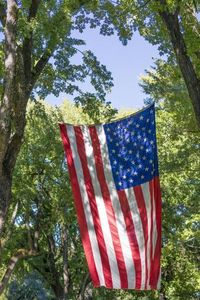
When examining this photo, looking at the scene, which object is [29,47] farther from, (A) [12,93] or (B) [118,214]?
(B) [118,214]

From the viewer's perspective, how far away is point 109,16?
41.0 ft

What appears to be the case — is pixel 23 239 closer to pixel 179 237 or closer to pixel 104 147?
pixel 179 237

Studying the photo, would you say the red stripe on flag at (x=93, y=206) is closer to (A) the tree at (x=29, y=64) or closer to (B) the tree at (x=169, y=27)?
(A) the tree at (x=29, y=64)

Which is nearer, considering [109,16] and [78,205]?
[78,205]

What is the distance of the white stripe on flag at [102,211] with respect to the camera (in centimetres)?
595

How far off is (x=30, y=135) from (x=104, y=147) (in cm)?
1266

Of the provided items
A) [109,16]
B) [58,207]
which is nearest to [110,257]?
[109,16]

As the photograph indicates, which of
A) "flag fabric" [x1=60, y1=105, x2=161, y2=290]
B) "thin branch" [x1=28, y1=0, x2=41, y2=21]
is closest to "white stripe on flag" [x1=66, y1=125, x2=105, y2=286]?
"flag fabric" [x1=60, y1=105, x2=161, y2=290]

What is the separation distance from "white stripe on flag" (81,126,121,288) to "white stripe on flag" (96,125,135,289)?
6.1 inches

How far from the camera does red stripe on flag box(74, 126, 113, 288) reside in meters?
5.96

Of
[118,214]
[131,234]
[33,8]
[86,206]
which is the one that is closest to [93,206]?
[86,206]

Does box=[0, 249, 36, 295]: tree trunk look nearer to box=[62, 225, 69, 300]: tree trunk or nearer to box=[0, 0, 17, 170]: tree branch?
box=[62, 225, 69, 300]: tree trunk

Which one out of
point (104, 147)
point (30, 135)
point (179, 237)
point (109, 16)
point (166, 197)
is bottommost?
point (179, 237)

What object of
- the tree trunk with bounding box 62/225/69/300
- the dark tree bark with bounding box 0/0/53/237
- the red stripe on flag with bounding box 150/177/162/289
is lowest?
the tree trunk with bounding box 62/225/69/300
